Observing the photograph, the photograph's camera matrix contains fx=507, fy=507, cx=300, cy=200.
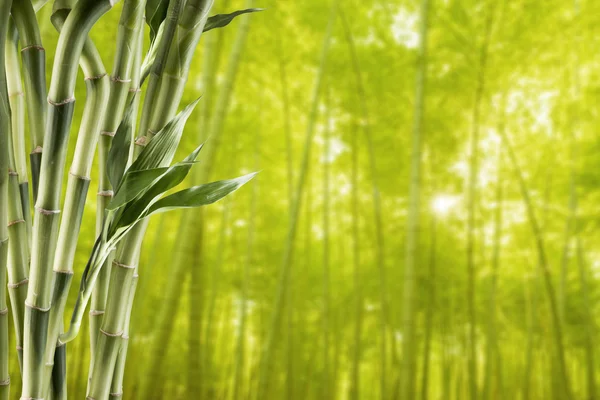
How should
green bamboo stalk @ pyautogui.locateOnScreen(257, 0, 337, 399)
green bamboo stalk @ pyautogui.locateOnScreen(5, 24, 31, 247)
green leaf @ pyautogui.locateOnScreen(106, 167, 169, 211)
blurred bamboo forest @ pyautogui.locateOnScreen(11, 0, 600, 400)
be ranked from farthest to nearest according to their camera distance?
1. blurred bamboo forest @ pyautogui.locateOnScreen(11, 0, 600, 400)
2. green bamboo stalk @ pyautogui.locateOnScreen(257, 0, 337, 399)
3. green bamboo stalk @ pyautogui.locateOnScreen(5, 24, 31, 247)
4. green leaf @ pyautogui.locateOnScreen(106, 167, 169, 211)

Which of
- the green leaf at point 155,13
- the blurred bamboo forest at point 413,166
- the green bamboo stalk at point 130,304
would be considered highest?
the blurred bamboo forest at point 413,166

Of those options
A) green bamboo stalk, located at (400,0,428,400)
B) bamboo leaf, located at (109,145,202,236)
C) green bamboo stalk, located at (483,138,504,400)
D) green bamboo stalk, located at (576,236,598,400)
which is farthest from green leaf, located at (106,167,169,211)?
green bamboo stalk, located at (576,236,598,400)

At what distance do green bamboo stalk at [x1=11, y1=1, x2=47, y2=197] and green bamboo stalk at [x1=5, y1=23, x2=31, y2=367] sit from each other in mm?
19

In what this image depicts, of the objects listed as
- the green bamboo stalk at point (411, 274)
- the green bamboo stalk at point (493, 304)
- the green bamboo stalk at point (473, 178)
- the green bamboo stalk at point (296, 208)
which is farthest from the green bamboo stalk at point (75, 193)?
the green bamboo stalk at point (493, 304)

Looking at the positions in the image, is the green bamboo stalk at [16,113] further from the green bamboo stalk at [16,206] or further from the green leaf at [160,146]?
the green leaf at [160,146]

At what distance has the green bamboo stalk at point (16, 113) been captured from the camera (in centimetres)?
58

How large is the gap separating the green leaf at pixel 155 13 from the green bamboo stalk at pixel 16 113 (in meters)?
0.15

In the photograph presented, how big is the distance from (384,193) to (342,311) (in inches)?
72.5

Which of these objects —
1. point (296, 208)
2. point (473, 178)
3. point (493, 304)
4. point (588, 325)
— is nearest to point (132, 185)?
point (296, 208)

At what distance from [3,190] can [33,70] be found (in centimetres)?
14

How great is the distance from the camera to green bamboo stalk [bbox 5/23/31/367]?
1.82 ft

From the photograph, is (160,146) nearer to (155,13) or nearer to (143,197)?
(143,197)

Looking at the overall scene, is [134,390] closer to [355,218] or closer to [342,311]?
[355,218]

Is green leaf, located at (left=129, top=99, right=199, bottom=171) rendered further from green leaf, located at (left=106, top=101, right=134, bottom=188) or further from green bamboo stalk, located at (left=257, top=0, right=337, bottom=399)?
green bamboo stalk, located at (left=257, top=0, right=337, bottom=399)
